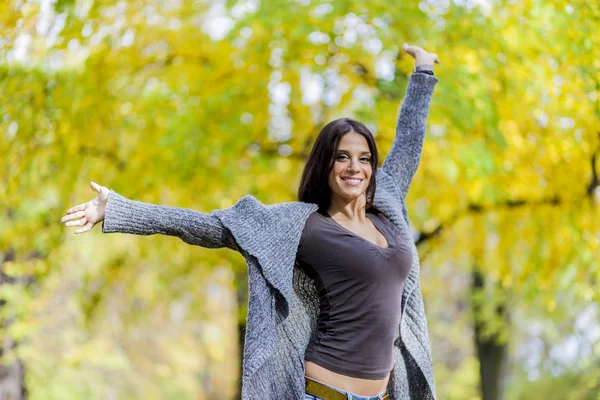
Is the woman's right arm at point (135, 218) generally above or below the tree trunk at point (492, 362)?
above

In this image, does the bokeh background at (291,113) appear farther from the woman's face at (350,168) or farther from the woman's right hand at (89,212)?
the woman's right hand at (89,212)

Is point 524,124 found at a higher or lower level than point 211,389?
higher

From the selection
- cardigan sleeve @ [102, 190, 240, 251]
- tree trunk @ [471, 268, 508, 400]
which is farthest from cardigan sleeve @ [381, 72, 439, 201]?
tree trunk @ [471, 268, 508, 400]

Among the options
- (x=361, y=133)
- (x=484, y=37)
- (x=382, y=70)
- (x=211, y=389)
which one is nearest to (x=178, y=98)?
(x=382, y=70)

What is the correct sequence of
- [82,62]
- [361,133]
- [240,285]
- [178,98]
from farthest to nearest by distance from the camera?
1. [240,285]
2. [178,98]
3. [82,62]
4. [361,133]

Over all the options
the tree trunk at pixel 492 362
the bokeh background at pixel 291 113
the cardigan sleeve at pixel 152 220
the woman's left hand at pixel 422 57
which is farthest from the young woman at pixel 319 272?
the tree trunk at pixel 492 362

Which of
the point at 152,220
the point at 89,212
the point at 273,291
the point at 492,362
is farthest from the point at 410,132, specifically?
the point at 492,362

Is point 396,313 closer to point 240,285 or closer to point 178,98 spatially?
point 178,98

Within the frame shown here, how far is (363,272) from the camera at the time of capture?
246 cm

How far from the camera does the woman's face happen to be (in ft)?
8.53

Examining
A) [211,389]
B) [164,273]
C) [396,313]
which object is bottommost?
[211,389]

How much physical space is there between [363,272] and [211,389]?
62.6 feet

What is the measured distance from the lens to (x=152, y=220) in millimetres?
2330

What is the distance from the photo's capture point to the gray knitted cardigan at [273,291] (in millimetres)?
2354
